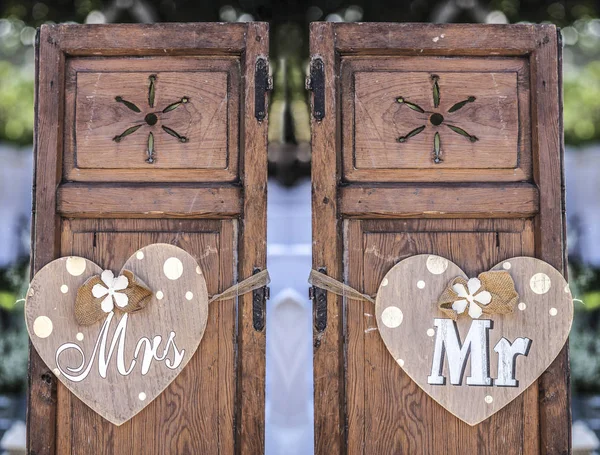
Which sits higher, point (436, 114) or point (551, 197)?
point (436, 114)

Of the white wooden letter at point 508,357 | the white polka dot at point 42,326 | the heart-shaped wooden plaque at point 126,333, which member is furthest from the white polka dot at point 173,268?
the white wooden letter at point 508,357

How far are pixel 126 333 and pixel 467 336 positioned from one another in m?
0.92

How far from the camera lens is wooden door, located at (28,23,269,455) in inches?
69.5

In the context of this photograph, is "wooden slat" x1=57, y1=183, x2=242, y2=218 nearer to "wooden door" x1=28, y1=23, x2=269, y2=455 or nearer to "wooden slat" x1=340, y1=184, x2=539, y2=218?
"wooden door" x1=28, y1=23, x2=269, y2=455

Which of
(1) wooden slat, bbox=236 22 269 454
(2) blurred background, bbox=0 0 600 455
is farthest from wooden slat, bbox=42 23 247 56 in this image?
(2) blurred background, bbox=0 0 600 455

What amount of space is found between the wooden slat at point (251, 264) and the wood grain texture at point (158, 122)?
0.05 m

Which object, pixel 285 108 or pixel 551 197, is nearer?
pixel 551 197

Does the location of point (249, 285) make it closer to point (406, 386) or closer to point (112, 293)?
point (112, 293)

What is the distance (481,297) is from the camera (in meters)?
1.75

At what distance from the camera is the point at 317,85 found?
5.92 feet

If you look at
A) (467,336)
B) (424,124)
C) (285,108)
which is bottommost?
(467,336)

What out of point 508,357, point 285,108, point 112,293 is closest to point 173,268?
point 112,293

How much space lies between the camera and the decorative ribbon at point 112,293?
1.75 metres

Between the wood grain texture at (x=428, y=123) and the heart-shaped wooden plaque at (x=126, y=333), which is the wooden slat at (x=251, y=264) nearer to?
the heart-shaped wooden plaque at (x=126, y=333)
